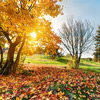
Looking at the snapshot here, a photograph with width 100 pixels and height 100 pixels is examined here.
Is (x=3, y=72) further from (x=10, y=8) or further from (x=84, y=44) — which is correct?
(x=84, y=44)

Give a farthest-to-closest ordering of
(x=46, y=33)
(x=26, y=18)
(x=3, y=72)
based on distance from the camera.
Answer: (x=3, y=72), (x=46, y=33), (x=26, y=18)

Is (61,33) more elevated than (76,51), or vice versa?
(61,33)

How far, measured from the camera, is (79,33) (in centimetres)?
950

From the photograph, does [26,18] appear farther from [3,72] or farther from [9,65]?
[3,72]

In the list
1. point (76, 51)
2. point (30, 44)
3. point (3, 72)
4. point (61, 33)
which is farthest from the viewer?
point (61, 33)

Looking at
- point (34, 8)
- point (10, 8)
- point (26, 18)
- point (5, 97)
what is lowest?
point (5, 97)

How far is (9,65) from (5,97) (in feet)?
14.0

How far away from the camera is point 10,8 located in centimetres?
368

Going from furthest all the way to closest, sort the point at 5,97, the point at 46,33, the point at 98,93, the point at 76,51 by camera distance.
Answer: the point at 76,51 → the point at 46,33 → the point at 98,93 → the point at 5,97

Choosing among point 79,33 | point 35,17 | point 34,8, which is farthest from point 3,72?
point 79,33

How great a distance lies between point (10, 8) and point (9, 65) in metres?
4.97

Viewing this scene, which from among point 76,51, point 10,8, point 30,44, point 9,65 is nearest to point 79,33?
point 76,51

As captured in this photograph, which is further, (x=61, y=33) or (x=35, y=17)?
(x=61, y=33)

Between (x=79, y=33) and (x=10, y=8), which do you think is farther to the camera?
(x=79, y=33)
